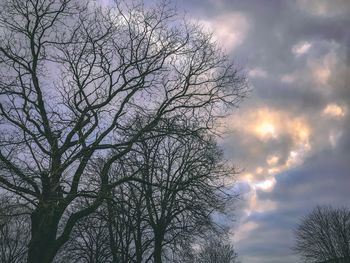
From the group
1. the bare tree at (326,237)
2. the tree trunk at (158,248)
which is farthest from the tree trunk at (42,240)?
the bare tree at (326,237)

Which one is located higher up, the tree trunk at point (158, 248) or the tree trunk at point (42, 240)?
the tree trunk at point (158, 248)

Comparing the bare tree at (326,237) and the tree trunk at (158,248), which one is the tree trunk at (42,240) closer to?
the tree trunk at (158,248)

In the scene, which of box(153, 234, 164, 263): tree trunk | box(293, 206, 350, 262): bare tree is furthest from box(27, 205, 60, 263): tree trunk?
box(293, 206, 350, 262): bare tree

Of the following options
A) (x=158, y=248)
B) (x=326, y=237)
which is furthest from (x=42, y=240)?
(x=326, y=237)

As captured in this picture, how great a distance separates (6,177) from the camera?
1262 centimetres

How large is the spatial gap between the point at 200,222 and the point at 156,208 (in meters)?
7.06

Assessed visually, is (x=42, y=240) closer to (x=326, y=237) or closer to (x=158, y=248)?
(x=158, y=248)

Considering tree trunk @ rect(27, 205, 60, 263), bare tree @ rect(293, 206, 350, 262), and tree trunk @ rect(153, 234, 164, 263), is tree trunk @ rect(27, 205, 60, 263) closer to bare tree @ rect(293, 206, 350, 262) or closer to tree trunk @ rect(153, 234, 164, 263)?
tree trunk @ rect(153, 234, 164, 263)

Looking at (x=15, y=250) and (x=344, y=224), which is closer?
(x=15, y=250)

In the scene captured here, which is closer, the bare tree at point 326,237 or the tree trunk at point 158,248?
the tree trunk at point 158,248

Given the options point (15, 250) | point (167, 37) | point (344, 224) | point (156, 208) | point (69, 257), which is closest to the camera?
point (167, 37)

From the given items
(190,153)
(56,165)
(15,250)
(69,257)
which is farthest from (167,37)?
(15,250)

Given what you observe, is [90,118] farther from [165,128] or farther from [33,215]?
[33,215]

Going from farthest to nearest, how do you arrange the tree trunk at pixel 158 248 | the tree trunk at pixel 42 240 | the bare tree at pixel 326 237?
the bare tree at pixel 326 237, the tree trunk at pixel 158 248, the tree trunk at pixel 42 240
